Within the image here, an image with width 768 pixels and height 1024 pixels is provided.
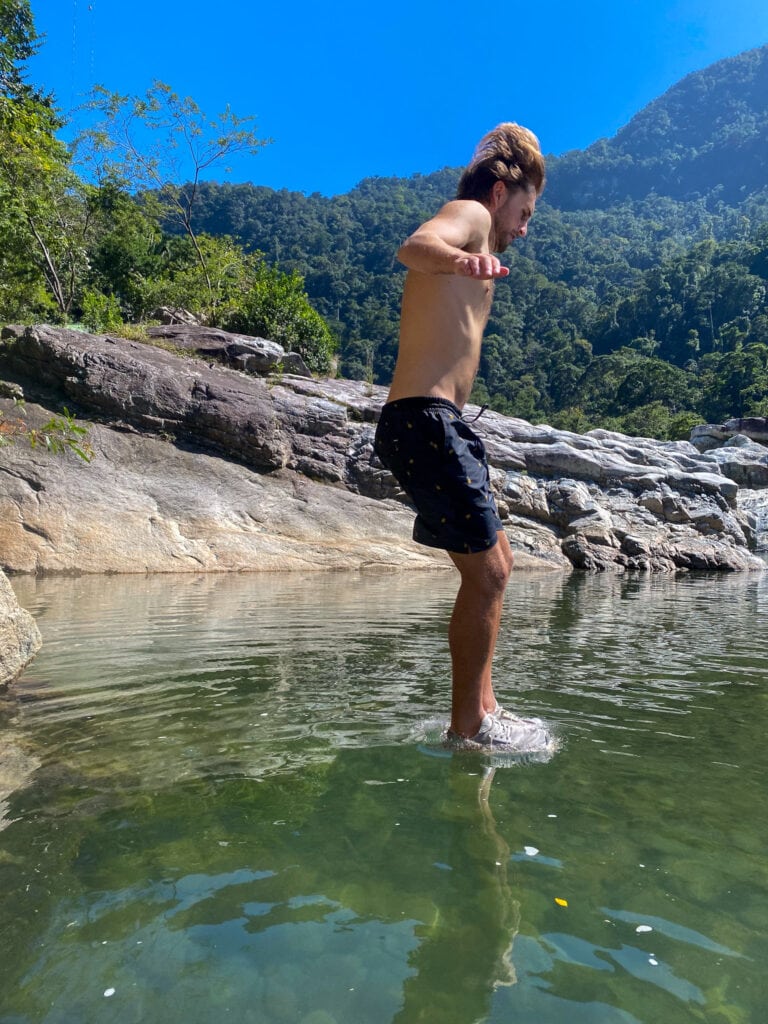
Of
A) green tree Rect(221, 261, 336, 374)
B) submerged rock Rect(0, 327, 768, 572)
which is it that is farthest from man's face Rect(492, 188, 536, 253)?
green tree Rect(221, 261, 336, 374)

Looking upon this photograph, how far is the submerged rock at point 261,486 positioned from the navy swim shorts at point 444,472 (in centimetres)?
862

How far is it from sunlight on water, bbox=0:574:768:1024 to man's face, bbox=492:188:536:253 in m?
2.02

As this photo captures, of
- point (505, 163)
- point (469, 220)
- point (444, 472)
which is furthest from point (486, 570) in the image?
point (505, 163)

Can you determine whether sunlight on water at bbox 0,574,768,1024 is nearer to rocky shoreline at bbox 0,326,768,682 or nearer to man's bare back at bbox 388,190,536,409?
man's bare back at bbox 388,190,536,409

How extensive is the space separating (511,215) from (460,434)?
3.31 feet

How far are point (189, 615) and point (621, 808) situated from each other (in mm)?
4729

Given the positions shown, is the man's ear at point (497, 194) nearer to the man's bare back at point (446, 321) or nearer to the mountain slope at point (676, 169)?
the man's bare back at point (446, 321)

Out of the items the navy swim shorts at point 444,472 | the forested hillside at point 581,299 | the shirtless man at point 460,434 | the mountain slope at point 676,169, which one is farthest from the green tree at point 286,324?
the mountain slope at point 676,169

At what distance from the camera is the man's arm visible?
2.33 metres

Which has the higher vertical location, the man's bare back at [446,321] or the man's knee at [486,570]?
the man's bare back at [446,321]

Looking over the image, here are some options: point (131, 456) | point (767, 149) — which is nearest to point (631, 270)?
point (767, 149)

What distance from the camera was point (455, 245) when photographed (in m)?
2.53

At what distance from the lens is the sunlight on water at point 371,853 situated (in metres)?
1.13

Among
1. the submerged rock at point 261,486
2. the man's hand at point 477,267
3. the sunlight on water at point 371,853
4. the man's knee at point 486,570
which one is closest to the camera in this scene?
the sunlight on water at point 371,853
